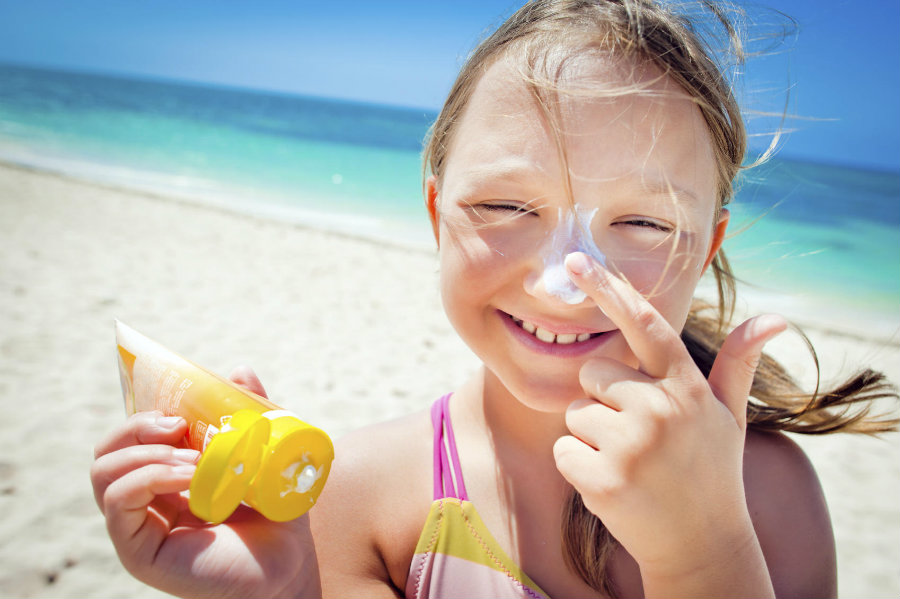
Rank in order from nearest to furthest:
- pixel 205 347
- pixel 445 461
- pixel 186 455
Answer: pixel 186 455 → pixel 445 461 → pixel 205 347

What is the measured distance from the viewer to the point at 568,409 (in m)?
1.00

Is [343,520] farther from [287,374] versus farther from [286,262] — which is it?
[286,262]

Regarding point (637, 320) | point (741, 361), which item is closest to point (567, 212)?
point (637, 320)

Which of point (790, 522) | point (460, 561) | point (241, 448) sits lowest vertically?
point (460, 561)

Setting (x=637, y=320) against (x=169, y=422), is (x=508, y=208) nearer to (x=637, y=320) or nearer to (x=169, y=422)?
(x=637, y=320)

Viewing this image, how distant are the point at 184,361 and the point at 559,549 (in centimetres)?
97

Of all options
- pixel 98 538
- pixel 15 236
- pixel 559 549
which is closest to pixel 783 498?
pixel 559 549

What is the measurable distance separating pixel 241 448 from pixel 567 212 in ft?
2.33

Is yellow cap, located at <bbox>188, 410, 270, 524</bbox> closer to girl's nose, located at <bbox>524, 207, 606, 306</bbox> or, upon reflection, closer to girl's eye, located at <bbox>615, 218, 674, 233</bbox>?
girl's nose, located at <bbox>524, 207, 606, 306</bbox>

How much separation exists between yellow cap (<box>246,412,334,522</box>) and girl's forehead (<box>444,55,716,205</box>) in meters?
0.61

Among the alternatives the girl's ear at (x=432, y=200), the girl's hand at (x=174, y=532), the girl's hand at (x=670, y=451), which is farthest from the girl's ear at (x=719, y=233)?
the girl's hand at (x=174, y=532)

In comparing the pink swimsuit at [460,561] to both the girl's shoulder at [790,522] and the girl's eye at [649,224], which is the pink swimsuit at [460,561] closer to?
the girl's shoulder at [790,522]

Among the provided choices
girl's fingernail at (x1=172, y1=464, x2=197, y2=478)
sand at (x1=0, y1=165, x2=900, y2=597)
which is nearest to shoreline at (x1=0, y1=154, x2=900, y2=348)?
sand at (x1=0, y1=165, x2=900, y2=597)

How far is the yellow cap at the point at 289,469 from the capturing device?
2.82 ft
